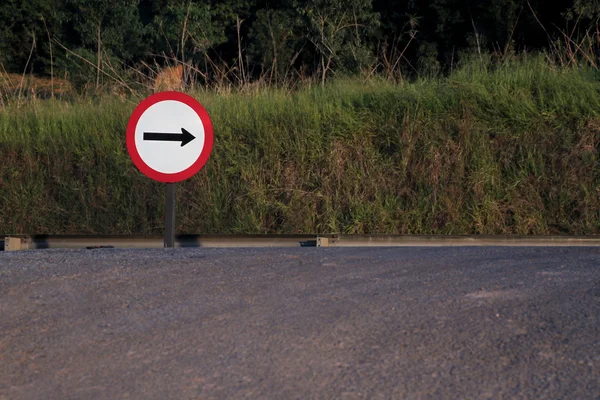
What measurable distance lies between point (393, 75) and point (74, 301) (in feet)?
26.2

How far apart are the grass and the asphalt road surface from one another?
283cm

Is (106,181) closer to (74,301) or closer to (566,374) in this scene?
(74,301)

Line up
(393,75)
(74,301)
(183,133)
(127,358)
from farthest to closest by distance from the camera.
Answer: (393,75), (183,133), (74,301), (127,358)

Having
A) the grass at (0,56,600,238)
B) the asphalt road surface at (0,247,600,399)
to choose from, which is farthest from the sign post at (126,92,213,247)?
the grass at (0,56,600,238)

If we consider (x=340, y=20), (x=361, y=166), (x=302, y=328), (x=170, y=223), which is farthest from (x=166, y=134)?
(x=340, y=20)

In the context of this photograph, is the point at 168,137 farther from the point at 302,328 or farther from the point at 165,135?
the point at 302,328

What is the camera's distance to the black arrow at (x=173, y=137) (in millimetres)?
8016

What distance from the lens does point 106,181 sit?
10.4 m

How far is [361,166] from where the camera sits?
394 inches

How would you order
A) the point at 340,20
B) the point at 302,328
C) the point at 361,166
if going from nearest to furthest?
1. the point at 302,328
2. the point at 361,166
3. the point at 340,20

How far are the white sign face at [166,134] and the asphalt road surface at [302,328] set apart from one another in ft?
5.05

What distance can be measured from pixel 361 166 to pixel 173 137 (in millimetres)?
2746

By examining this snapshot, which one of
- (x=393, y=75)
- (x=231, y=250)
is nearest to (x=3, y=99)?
(x=393, y=75)

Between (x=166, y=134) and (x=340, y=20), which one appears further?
(x=340, y=20)
